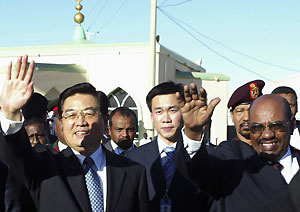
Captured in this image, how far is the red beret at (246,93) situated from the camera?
3.91 meters

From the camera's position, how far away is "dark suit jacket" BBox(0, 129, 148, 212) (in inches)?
109

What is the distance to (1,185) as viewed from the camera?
226cm

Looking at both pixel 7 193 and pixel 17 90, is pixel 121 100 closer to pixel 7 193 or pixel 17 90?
pixel 17 90

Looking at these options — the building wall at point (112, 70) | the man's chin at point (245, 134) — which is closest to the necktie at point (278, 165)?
the man's chin at point (245, 134)

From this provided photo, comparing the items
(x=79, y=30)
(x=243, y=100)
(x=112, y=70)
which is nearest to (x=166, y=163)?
(x=243, y=100)

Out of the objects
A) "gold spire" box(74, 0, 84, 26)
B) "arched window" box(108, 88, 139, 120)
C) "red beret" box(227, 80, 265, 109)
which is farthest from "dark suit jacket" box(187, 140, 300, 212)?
"gold spire" box(74, 0, 84, 26)

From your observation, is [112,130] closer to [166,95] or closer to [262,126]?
[166,95]

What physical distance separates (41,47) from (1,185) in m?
21.6

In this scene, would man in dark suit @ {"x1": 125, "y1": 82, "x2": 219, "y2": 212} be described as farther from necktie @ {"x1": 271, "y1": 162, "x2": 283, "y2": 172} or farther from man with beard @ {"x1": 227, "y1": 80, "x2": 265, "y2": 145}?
necktie @ {"x1": 271, "y1": 162, "x2": 283, "y2": 172}

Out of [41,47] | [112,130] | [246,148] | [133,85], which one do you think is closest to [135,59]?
[133,85]

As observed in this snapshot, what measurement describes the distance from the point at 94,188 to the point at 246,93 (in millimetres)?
1707

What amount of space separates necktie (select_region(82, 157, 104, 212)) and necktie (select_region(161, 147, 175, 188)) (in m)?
0.79

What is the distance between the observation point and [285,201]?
3.02 feet

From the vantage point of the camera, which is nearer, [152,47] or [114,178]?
[114,178]
